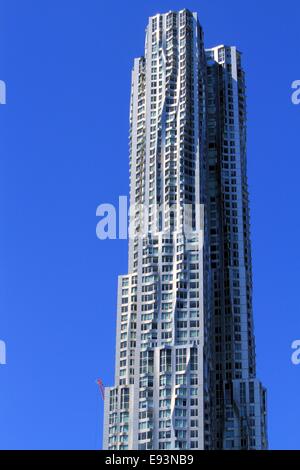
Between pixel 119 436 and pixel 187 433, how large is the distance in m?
13.0

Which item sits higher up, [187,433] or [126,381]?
[126,381]

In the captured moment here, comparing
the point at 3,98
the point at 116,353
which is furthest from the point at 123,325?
the point at 3,98

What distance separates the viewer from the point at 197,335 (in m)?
187

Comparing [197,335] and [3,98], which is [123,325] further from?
[3,98]

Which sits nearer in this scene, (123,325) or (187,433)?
(187,433)

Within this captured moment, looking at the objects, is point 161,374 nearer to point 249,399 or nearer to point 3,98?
point 249,399

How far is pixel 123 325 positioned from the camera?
194250mm
